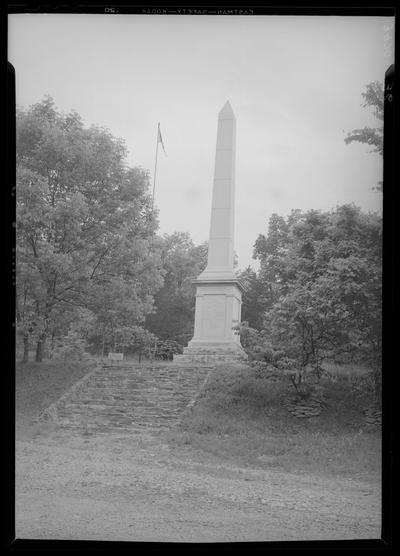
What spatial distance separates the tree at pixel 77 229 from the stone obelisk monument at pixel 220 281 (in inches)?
49.1

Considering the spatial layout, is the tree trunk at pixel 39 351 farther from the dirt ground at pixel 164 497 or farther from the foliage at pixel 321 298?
the foliage at pixel 321 298

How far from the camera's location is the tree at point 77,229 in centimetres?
980

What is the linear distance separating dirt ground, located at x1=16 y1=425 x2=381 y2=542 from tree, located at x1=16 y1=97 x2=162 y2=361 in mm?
2733

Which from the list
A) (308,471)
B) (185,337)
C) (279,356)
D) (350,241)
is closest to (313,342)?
(279,356)

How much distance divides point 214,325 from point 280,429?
393 centimetres

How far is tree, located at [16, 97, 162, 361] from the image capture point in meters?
9.80

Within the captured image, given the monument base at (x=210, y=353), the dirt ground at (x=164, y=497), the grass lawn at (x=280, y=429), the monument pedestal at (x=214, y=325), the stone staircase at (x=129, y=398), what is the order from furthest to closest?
1. the monument pedestal at (x=214, y=325)
2. the monument base at (x=210, y=353)
3. the stone staircase at (x=129, y=398)
4. the grass lawn at (x=280, y=429)
5. the dirt ground at (x=164, y=497)

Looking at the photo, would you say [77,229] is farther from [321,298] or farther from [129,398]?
[321,298]

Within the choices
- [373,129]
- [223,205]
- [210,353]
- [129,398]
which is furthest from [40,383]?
[373,129]

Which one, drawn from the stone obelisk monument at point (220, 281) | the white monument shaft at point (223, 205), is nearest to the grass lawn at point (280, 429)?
the stone obelisk monument at point (220, 281)

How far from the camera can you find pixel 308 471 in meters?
7.31

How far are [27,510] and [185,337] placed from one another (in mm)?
12494

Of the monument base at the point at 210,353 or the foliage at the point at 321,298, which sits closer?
the foliage at the point at 321,298

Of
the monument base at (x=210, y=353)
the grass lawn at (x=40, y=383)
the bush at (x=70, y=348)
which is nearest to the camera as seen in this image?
the grass lawn at (x=40, y=383)
